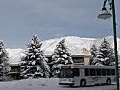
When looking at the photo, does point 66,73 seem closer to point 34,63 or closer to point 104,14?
point 104,14

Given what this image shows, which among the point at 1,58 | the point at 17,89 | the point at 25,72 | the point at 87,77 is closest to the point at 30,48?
the point at 25,72

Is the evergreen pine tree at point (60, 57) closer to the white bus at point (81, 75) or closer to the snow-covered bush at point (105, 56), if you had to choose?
the snow-covered bush at point (105, 56)

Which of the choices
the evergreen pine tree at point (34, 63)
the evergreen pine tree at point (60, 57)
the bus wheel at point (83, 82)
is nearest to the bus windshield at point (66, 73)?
the bus wheel at point (83, 82)

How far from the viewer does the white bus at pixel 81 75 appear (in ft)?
104

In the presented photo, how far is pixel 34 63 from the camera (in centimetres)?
5384

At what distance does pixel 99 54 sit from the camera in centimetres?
6838

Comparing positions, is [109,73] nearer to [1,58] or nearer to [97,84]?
[97,84]

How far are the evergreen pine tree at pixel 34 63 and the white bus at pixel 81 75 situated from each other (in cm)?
2030

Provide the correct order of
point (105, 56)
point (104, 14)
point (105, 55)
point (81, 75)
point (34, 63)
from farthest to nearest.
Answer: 1. point (105, 56)
2. point (105, 55)
3. point (34, 63)
4. point (81, 75)
5. point (104, 14)

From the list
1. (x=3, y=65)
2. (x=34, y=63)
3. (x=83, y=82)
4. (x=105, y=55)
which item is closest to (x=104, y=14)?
(x=83, y=82)

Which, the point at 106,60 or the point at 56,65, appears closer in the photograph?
the point at 56,65

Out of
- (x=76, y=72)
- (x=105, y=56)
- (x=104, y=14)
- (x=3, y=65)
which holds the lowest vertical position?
(x=76, y=72)

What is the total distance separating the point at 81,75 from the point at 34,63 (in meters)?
22.6

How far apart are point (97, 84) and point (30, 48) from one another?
2353 cm
